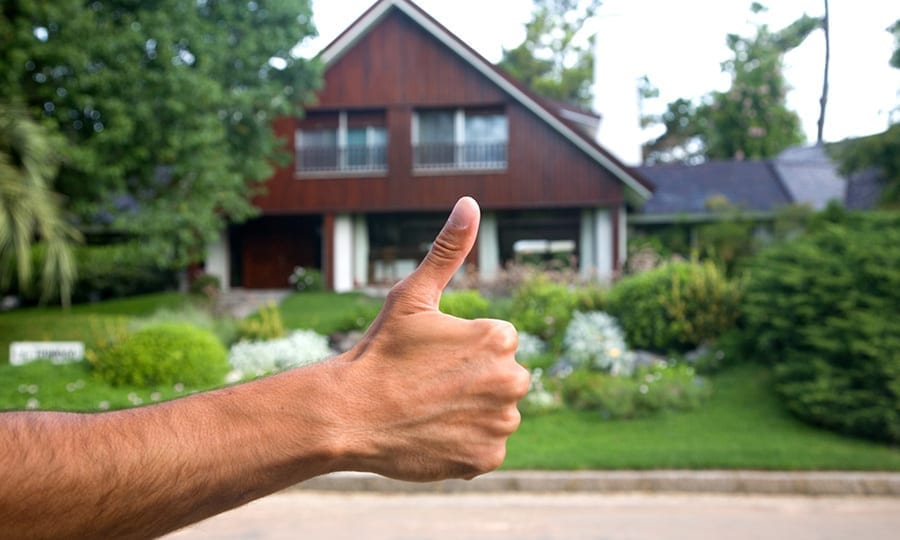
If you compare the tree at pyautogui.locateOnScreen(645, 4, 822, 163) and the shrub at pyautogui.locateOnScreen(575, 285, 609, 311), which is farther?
the tree at pyautogui.locateOnScreen(645, 4, 822, 163)

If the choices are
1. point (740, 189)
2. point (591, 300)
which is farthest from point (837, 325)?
point (740, 189)

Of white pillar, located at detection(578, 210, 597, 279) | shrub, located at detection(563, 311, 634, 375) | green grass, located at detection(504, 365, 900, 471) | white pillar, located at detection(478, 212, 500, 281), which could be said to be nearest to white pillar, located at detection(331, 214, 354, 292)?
white pillar, located at detection(478, 212, 500, 281)

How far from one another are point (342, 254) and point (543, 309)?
11118mm

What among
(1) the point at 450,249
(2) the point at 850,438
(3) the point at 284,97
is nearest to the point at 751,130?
(3) the point at 284,97

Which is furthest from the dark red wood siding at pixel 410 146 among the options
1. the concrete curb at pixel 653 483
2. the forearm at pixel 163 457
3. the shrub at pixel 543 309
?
the forearm at pixel 163 457

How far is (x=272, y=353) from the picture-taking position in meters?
11.5

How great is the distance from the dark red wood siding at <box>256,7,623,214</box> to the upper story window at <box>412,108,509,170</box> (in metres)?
0.28

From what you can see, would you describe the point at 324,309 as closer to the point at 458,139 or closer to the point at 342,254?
the point at 342,254

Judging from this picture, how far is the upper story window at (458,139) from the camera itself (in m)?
22.3

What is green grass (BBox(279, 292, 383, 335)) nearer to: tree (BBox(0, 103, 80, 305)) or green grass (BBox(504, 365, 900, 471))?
tree (BBox(0, 103, 80, 305))

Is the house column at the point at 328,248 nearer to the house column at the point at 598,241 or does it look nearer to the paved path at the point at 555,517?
the house column at the point at 598,241

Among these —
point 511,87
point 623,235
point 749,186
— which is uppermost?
point 511,87

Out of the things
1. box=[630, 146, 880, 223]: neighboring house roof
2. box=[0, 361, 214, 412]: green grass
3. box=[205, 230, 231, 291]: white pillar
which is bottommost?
box=[0, 361, 214, 412]: green grass

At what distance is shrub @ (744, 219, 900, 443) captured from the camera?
8469 mm
